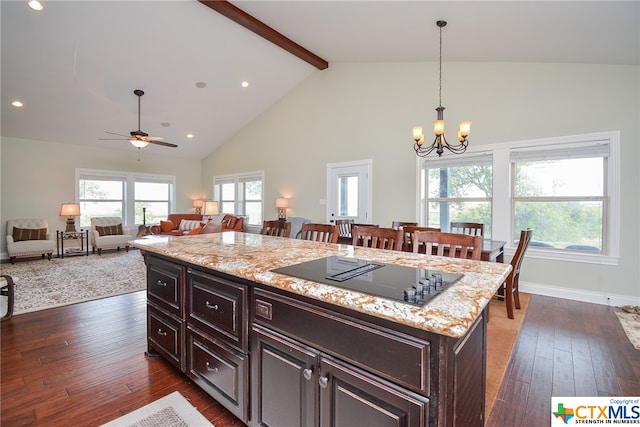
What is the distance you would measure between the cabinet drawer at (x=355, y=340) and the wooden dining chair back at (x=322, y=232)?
48.3 inches

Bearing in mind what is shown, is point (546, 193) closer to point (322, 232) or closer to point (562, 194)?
point (562, 194)

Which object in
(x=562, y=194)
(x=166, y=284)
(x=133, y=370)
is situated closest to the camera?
(x=166, y=284)

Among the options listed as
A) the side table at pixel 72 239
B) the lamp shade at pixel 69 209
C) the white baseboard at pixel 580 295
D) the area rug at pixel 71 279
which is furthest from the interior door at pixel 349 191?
the lamp shade at pixel 69 209

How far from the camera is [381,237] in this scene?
2.21m

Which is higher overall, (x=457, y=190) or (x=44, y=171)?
(x=44, y=171)

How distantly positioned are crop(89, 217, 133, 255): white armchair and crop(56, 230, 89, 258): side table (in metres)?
0.21

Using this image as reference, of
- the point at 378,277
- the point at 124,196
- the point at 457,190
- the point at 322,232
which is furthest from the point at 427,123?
the point at 124,196

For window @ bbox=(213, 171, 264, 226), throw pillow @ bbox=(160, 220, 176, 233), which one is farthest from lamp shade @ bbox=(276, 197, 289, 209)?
throw pillow @ bbox=(160, 220, 176, 233)

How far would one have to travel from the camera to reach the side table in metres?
6.40

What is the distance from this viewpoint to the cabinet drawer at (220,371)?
4.87 feet

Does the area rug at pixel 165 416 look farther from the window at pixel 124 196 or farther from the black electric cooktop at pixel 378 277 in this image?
the window at pixel 124 196

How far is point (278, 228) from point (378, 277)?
1881 millimetres

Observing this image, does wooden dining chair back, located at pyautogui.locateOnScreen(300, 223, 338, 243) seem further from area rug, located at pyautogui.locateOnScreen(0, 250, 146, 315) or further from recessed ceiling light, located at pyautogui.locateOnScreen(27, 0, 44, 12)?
recessed ceiling light, located at pyautogui.locateOnScreen(27, 0, 44, 12)

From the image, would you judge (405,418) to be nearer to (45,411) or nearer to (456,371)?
(456,371)
